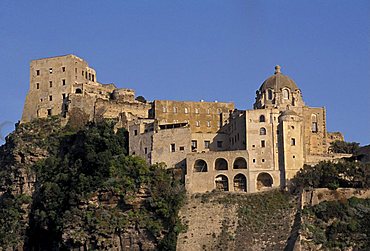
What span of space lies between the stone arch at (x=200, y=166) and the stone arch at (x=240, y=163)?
2.81 m

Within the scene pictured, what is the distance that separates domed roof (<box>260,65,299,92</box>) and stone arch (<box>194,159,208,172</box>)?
431 inches

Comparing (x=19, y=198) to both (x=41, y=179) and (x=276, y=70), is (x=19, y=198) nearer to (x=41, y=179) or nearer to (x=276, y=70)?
(x=41, y=179)

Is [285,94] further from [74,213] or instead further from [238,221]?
[74,213]

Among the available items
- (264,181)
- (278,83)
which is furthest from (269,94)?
(264,181)

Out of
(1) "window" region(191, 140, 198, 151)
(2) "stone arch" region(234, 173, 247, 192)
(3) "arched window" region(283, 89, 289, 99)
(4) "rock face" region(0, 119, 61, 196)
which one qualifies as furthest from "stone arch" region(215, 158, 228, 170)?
(4) "rock face" region(0, 119, 61, 196)

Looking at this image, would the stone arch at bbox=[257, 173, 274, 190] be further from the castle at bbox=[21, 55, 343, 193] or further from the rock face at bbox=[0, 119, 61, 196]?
the rock face at bbox=[0, 119, 61, 196]

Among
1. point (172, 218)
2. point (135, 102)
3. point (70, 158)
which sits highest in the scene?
point (135, 102)

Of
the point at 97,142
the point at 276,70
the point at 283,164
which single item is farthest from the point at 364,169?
the point at 97,142

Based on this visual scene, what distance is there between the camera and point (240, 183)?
89.5m

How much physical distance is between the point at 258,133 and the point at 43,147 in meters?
24.9

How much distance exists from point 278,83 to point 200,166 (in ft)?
40.8

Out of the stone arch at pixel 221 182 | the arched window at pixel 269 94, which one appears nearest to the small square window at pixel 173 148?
the stone arch at pixel 221 182

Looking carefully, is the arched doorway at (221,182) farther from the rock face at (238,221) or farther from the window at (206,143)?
the window at (206,143)

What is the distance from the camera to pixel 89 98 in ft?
343
